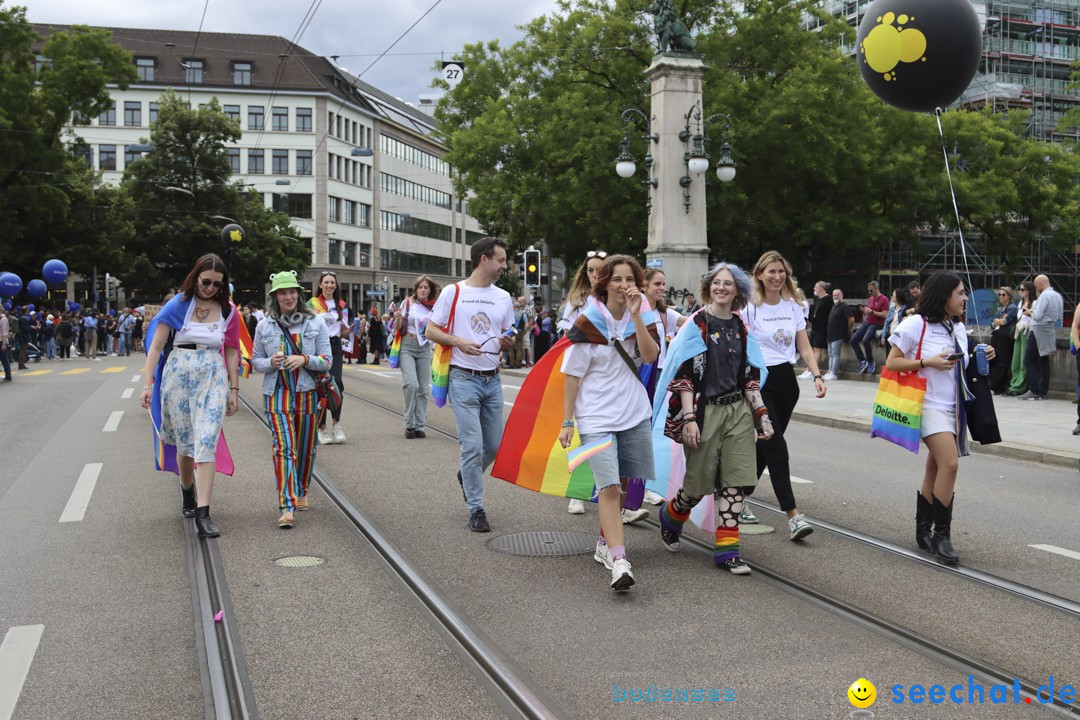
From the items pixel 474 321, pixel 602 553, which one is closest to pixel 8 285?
pixel 474 321

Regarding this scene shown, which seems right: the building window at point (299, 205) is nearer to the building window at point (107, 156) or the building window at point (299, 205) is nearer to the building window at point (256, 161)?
the building window at point (256, 161)

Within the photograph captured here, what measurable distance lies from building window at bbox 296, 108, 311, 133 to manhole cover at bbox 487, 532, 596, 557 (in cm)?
7334

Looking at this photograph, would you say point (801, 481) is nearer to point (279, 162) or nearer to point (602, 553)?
point (602, 553)

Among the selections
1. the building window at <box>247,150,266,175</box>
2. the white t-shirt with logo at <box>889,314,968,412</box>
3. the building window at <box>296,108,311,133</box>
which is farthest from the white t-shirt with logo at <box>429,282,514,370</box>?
the building window at <box>247,150,266,175</box>

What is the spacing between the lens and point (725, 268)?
599cm

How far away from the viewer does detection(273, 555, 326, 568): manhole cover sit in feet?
19.7

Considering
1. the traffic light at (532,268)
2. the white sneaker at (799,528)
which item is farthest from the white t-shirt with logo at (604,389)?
the traffic light at (532,268)

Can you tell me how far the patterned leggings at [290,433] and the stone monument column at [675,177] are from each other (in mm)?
17250

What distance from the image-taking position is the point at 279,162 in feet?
252

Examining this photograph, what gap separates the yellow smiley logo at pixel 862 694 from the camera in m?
3.84

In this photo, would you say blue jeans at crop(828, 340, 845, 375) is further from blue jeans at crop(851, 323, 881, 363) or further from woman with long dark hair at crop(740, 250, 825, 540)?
woman with long dark hair at crop(740, 250, 825, 540)

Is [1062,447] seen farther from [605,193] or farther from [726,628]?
[605,193]

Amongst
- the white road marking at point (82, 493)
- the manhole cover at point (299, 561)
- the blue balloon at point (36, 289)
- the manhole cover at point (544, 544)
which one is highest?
the blue balloon at point (36, 289)

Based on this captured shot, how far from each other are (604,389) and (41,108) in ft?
132
